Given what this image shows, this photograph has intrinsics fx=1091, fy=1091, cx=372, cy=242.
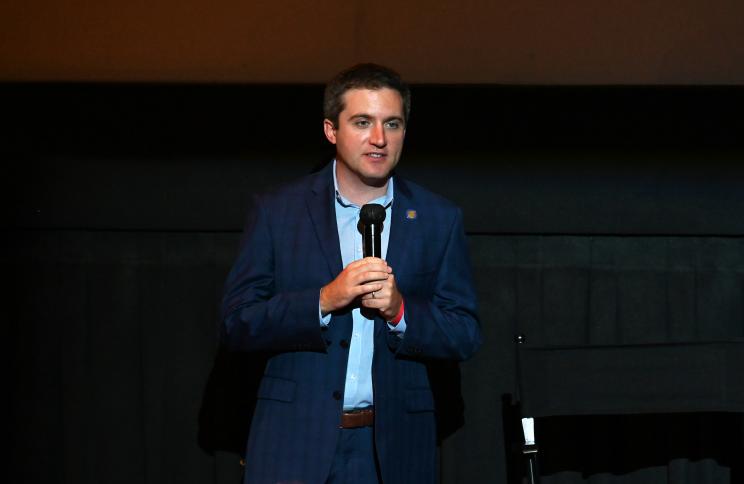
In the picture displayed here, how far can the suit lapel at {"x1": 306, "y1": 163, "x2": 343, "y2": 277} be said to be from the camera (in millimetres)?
2318

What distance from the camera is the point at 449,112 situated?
3164mm

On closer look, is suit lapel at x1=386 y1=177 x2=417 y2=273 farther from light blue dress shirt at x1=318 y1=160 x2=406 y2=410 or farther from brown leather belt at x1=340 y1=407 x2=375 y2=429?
brown leather belt at x1=340 y1=407 x2=375 y2=429

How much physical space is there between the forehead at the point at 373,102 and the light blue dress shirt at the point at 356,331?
19 centimetres

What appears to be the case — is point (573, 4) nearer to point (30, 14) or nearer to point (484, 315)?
point (484, 315)

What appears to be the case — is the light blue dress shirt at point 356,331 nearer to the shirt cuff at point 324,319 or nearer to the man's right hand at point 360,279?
the shirt cuff at point 324,319

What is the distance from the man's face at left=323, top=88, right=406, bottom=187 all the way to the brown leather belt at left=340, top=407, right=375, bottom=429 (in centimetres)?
48

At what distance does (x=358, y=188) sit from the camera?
7.72 feet

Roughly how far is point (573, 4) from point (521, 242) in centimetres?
69

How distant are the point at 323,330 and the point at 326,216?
26 centimetres

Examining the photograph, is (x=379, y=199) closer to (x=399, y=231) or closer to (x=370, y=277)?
(x=399, y=231)

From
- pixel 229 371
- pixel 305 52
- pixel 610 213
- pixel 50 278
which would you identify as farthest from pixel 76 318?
pixel 610 213

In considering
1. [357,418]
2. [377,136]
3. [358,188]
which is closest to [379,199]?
[358,188]

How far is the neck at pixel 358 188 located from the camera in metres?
2.35

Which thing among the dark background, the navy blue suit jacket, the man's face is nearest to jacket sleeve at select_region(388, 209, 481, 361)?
the navy blue suit jacket
